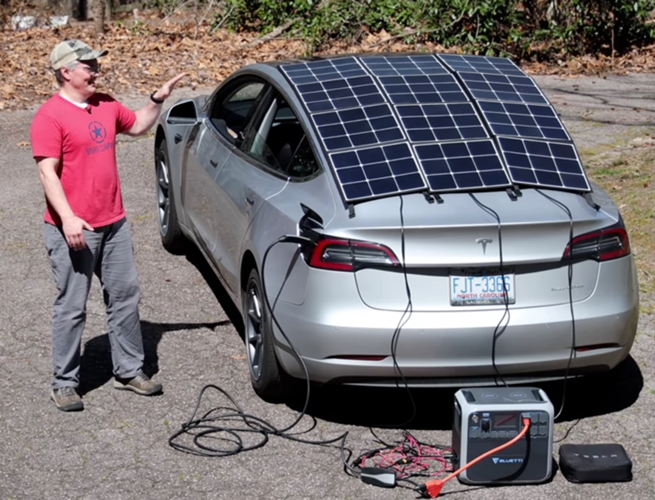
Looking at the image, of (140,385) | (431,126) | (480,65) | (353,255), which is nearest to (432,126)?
(431,126)

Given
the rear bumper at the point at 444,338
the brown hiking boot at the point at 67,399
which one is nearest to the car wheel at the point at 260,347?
the rear bumper at the point at 444,338

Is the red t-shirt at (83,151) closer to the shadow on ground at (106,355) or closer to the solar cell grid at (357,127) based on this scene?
the shadow on ground at (106,355)

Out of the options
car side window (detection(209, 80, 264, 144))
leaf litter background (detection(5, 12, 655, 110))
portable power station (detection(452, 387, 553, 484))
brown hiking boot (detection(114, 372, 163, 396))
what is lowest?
leaf litter background (detection(5, 12, 655, 110))

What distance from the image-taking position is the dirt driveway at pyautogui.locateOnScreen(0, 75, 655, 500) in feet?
15.8

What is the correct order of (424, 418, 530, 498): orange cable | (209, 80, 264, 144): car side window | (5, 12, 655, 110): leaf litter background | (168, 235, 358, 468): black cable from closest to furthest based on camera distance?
(424, 418, 530, 498): orange cable, (168, 235, 358, 468): black cable, (209, 80, 264, 144): car side window, (5, 12, 655, 110): leaf litter background

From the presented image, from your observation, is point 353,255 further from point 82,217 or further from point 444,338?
point 82,217

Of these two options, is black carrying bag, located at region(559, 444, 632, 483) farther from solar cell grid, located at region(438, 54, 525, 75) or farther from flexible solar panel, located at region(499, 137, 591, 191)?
solar cell grid, located at region(438, 54, 525, 75)

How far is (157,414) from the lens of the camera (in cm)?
561

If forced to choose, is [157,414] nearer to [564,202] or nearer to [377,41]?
[564,202]

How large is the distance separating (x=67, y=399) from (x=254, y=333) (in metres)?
1.09

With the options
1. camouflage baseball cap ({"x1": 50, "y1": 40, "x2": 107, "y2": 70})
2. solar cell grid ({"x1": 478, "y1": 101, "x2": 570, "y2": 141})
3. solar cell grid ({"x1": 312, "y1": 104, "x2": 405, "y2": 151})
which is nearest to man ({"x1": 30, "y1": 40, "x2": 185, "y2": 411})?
camouflage baseball cap ({"x1": 50, "y1": 40, "x2": 107, "y2": 70})

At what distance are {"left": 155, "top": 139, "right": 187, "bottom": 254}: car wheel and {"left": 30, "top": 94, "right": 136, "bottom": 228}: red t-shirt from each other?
2.52 metres

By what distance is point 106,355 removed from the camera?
21.2ft

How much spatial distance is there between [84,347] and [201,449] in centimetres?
174
